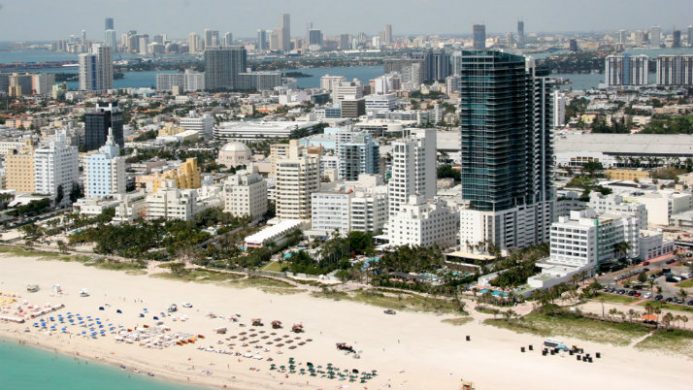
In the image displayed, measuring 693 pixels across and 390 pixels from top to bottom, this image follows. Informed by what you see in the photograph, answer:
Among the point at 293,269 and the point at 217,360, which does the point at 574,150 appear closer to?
the point at 293,269

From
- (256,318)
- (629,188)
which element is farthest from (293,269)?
(629,188)

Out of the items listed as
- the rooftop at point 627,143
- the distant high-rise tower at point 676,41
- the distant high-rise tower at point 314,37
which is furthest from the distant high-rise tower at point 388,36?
the rooftop at point 627,143

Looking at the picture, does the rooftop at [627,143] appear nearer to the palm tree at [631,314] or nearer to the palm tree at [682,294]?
the palm tree at [682,294]

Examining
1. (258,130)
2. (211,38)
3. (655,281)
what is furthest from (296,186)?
(211,38)

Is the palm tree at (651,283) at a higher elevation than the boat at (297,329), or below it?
higher

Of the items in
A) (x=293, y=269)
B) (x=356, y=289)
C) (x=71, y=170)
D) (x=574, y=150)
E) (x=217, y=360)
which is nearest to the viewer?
(x=217, y=360)

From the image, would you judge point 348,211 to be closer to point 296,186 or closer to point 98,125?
point 296,186
